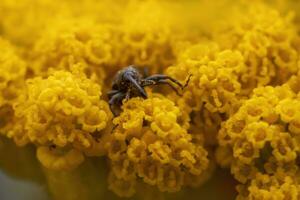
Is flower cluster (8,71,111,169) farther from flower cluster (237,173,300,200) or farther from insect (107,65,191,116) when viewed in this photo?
flower cluster (237,173,300,200)

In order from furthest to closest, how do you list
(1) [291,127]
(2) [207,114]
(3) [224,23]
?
(3) [224,23]
(2) [207,114]
(1) [291,127]

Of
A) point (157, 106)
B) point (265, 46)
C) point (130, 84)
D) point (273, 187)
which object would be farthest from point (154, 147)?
point (265, 46)

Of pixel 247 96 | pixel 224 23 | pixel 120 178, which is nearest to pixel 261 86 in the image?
pixel 247 96

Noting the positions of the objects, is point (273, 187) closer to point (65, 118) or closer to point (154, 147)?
point (154, 147)

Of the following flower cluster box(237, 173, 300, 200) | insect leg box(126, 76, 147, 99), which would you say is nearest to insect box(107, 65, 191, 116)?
insect leg box(126, 76, 147, 99)

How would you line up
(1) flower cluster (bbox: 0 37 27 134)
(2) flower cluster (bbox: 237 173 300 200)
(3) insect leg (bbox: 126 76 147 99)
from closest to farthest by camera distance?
(2) flower cluster (bbox: 237 173 300 200), (3) insect leg (bbox: 126 76 147 99), (1) flower cluster (bbox: 0 37 27 134)

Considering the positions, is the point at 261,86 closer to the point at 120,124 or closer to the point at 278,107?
the point at 278,107
